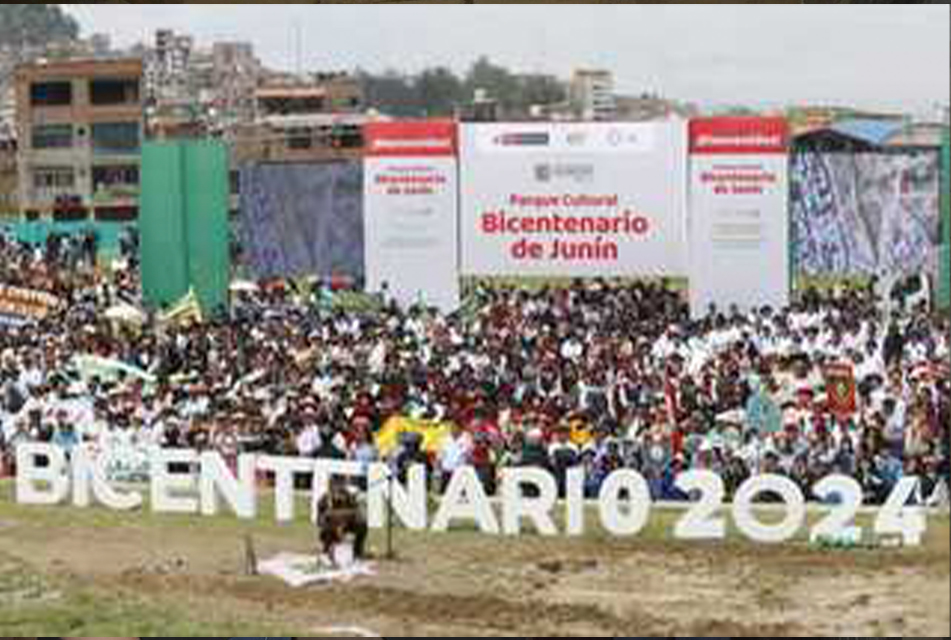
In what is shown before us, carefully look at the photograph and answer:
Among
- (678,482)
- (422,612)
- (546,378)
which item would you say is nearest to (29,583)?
(422,612)

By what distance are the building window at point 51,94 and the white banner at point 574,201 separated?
107 ft

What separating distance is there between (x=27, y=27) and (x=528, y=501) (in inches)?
665

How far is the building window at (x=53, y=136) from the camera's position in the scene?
6769cm

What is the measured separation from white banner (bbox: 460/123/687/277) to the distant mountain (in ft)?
24.2

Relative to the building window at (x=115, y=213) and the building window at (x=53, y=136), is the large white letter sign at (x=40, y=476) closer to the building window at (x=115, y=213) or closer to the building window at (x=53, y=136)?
the building window at (x=53, y=136)

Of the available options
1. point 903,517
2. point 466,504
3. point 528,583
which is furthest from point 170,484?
point 903,517

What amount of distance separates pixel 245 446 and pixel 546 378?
4.30 m

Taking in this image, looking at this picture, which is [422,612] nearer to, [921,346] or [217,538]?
[217,538]

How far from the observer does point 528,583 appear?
16609mm

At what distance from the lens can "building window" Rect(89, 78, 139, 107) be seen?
2466 inches

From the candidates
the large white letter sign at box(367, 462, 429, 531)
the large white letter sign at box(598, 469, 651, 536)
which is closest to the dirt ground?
the large white letter sign at box(598, 469, 651, 536)

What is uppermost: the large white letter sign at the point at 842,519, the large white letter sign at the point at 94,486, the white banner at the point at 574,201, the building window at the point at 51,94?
A: the building window at the point at 51,94

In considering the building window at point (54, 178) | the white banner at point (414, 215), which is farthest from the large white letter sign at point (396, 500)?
the building window at point (54, 178)

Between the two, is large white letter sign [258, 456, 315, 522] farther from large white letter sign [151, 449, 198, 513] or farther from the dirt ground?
large white letter sign [151, 449, 198, 513]
